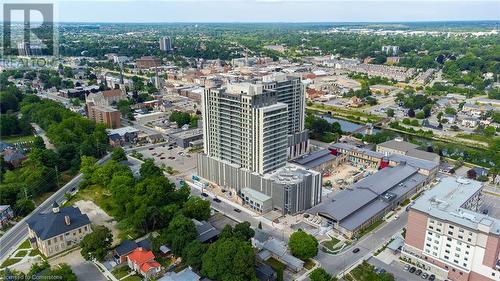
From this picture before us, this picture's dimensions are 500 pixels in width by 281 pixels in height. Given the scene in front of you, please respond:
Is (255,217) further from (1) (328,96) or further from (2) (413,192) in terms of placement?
(1) (328,96)

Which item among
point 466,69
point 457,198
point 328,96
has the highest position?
point 466,69

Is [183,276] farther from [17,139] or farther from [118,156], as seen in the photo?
[17,139]

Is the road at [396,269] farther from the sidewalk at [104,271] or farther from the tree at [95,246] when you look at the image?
the tree at [95,246]

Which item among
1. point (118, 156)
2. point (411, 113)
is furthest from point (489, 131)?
point (118, 156)

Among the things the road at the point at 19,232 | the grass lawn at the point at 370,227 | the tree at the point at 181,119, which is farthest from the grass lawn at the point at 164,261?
the tree at the point at 181,119

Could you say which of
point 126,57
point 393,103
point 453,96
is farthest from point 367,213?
point 126,57

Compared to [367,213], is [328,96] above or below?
above
